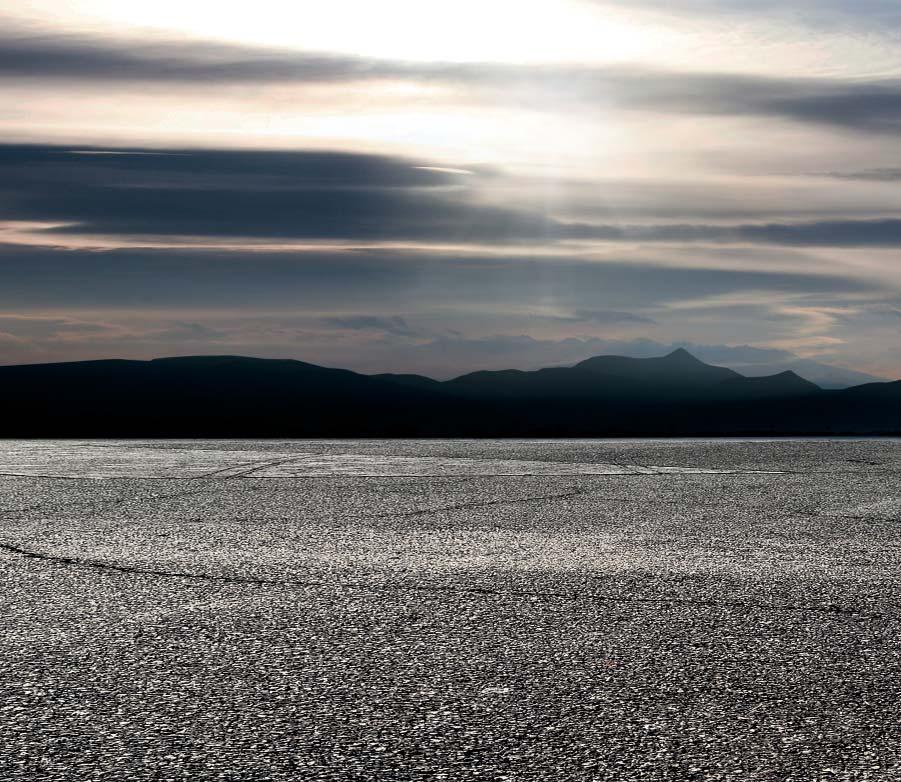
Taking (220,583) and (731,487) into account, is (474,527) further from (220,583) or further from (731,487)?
(731,487)

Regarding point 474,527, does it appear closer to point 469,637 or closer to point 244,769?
point 469,637

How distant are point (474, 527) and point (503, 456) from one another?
5.70 metres

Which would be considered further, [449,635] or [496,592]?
[496,592]

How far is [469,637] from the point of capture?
5016 mm

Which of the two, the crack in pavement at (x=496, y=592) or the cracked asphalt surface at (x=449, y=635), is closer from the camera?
the cracked asphalt surface at (x=449, y=635)

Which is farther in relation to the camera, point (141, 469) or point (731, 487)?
point (141, 469)

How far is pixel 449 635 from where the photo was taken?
5.04 meters

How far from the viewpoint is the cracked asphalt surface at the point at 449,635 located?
3631 millimetres

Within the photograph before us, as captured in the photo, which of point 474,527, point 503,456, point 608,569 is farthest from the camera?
point 503,456

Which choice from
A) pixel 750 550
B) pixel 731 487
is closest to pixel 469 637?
pixel 750 550

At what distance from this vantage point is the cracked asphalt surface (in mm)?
3631

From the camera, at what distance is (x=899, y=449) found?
1505cm

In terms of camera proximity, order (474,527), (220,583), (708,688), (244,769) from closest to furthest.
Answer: (244,769) < (708,688) < (220,583) < (474,527)

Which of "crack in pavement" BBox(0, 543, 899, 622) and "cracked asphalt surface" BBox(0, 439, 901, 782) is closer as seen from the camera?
"cracked asphalt surface" BBox(0, 439, 901, 782)
